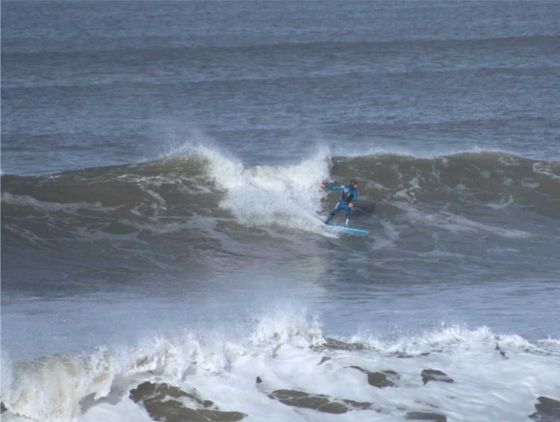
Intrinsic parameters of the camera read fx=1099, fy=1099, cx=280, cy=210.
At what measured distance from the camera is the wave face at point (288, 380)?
35.1 feet

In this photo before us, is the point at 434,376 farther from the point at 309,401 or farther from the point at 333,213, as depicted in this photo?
the point at 333,213

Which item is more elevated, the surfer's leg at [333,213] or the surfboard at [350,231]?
the surfer's leg at [333,213]

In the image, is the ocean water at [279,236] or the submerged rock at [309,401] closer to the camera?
the submerged rock at [309,401]

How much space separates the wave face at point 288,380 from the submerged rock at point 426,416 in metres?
0.02

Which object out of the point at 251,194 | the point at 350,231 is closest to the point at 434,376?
the point at 350,231

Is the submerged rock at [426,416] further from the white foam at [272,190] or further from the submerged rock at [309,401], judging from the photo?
the white foam at [272,190]

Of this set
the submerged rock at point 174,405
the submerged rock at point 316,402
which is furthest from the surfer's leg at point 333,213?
the submerged rock at point 174,405

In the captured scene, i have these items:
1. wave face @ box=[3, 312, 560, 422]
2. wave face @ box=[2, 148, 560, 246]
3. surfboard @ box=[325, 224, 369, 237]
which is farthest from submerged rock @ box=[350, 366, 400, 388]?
wave face @ box=[2, 148, 560, 246]

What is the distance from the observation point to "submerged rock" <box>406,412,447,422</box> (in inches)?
420

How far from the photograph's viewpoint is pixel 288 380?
1141 cm

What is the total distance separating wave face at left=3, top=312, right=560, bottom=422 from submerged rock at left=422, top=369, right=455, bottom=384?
11 millimetres

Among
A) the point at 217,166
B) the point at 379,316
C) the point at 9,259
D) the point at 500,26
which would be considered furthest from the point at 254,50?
the point at 379,316

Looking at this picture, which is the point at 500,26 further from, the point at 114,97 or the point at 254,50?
the point at 114,97

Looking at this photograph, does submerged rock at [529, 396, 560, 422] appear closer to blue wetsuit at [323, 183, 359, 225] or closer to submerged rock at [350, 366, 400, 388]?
submerged rock at [350, 366, 400, 388]
